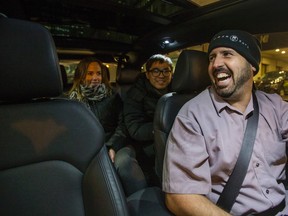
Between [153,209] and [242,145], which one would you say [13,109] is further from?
[242,145]

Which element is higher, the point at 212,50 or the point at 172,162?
the point at 212,50

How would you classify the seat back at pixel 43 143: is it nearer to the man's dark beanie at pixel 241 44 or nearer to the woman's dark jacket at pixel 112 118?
the man's dark beanie at pixel 241 44

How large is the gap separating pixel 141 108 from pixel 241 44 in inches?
41.9

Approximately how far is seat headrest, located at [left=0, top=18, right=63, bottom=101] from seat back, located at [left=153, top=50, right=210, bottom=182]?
69 cm

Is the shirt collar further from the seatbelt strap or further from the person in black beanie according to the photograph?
the seatbelt strap

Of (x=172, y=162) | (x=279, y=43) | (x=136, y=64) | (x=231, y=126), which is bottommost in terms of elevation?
(x=172, y=162)

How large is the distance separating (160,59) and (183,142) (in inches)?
46.1

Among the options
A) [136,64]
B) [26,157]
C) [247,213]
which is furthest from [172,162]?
[136,64]

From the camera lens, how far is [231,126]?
1176 millimetres

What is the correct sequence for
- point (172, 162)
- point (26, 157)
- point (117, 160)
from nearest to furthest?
point (26, 157)
point (172, 162)
point (117, 160)

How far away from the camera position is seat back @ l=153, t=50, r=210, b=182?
142cm

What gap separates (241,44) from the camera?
125cm

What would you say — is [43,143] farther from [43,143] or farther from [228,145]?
[228,145]

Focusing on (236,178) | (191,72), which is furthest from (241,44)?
(236,178)
